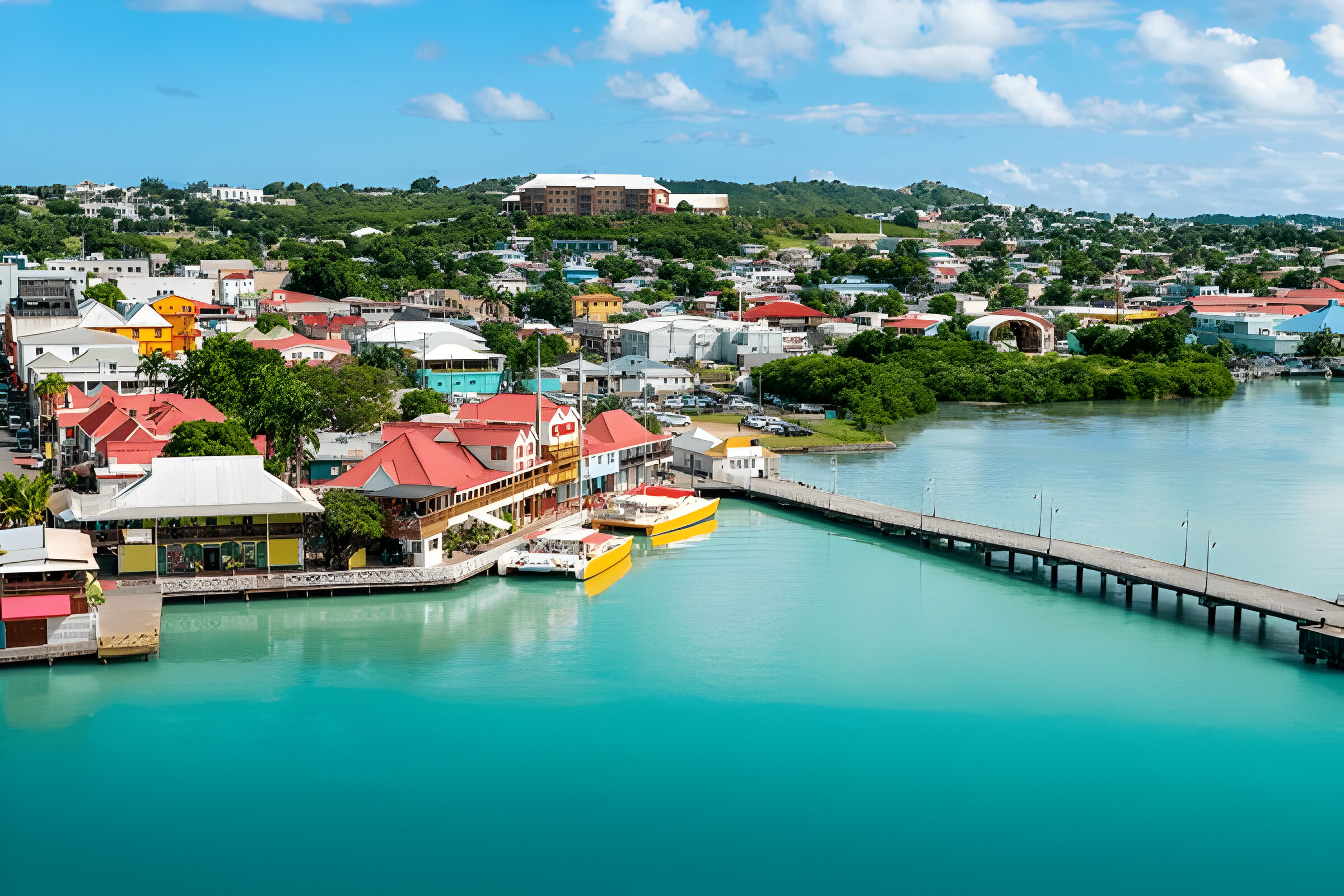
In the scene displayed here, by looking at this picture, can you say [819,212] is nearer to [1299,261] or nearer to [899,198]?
[1299,261]

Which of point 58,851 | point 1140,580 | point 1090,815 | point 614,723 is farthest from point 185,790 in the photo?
point 1140,580

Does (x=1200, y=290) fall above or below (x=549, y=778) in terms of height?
above

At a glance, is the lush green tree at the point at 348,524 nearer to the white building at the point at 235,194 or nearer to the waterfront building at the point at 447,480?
the waterfront building at the point at 447,480

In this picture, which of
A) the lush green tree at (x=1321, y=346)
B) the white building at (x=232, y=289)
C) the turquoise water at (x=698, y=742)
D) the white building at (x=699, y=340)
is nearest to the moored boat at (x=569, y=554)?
the turquoise water at (x=698, y=742)

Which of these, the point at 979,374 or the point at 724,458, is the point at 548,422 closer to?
the point at 724,458

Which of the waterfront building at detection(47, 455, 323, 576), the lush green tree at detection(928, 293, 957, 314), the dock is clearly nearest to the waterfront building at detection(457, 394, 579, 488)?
the dock

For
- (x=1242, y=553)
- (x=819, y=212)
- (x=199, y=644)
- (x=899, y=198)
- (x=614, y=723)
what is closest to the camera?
(x=614, y=723)

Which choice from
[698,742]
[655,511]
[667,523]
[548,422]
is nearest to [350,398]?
[548,422]
